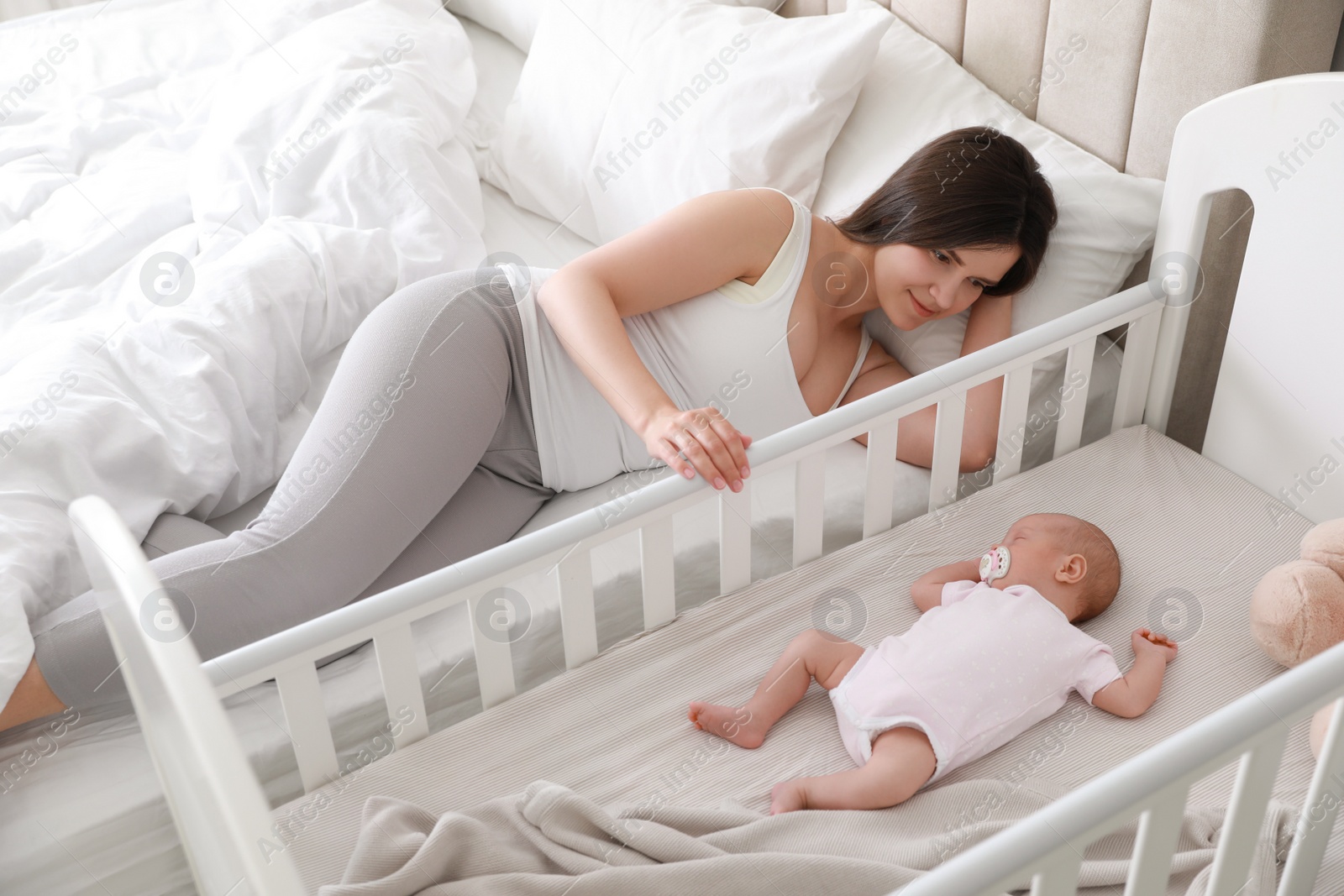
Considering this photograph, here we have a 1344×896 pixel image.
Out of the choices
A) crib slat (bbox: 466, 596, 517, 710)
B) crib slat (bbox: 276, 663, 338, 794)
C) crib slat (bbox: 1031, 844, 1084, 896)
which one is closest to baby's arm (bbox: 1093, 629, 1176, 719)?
crib slat (bbox: 1031, 844, 1084, 896)

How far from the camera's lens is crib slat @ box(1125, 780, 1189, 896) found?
0.68 m

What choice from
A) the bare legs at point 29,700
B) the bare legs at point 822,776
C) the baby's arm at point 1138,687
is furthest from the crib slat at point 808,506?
the bare legs at point 29,700

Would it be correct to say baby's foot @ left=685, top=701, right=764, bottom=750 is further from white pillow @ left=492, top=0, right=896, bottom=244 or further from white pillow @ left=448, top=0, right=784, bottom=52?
white pillow @ left=448, top=0, right=784, bottom=52

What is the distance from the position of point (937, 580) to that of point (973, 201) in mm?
425

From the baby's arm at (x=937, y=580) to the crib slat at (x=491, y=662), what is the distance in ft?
1.46

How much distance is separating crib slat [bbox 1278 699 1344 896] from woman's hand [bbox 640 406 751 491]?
0.51m

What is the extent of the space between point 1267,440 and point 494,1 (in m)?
1.63

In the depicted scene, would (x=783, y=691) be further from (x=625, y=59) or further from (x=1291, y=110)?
(x=625, y=59)

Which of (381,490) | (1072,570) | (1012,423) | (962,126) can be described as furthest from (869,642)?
(962,126)

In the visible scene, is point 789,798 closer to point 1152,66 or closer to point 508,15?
point 1152,66

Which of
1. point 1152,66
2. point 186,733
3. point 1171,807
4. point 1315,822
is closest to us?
point 186,733

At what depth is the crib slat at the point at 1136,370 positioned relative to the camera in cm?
129

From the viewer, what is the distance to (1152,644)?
1093 millimetres

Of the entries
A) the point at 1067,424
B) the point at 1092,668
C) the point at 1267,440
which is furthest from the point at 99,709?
the point at 1267,440
